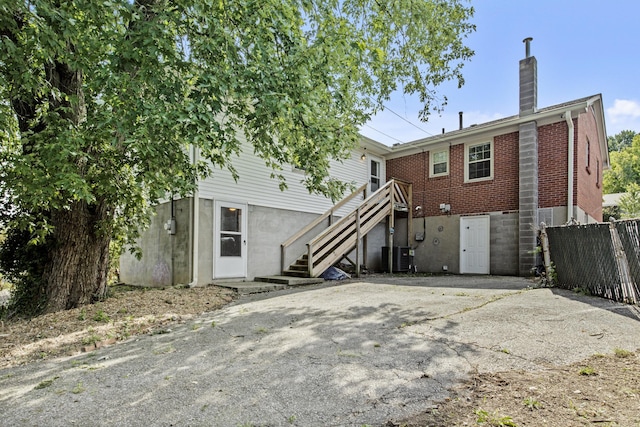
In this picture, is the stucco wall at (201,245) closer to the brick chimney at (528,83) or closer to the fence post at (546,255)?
the fence post at (546,255)

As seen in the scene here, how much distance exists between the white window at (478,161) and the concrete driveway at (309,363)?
692 centimetres

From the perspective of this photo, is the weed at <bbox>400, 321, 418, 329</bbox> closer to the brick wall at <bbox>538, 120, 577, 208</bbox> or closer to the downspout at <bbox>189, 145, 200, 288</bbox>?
the downspout at <bbox>189, 145, 200, 288</bbox>

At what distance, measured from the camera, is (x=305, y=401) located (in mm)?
2357

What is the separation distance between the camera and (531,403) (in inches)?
84.6

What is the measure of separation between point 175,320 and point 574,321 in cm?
520

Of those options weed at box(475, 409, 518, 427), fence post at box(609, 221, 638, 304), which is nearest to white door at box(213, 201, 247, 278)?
weed at box(475, 409, 518, 427)

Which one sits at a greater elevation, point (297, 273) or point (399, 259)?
point (399, 259)

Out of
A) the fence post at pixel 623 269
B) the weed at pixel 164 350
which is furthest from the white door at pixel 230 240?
the fence post at pixel 623 269

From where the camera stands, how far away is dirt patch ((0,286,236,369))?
3.76 meters

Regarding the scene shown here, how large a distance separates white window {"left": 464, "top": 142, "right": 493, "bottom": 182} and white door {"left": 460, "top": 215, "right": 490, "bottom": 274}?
1399 millimetres

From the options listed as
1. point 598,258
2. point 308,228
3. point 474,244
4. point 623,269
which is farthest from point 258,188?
point 623,269

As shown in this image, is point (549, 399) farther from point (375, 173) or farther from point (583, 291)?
point (375, 173)

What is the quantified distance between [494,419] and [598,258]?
4738 mm

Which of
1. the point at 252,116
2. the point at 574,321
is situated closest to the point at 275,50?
the point at 252,116
